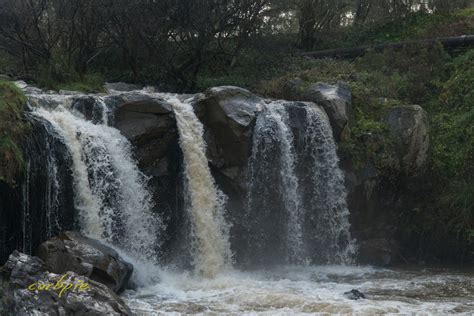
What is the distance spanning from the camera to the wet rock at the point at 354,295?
970cm

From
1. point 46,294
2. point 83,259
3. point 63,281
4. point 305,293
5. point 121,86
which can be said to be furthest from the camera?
point 121,86

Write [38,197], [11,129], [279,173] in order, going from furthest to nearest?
[279,173] → [38,197] → [11,129]

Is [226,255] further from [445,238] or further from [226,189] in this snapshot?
[445,238]

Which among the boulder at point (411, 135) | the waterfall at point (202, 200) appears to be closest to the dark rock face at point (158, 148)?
the waterfall at point (202, 200)

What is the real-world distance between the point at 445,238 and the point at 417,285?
2.58m

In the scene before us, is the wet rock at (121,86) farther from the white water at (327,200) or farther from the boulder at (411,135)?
the boulder at (411,135)

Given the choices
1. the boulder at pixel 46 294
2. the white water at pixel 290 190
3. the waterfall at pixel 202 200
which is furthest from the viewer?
the white water at pixel 290 190

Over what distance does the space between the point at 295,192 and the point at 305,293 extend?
3.37 metres

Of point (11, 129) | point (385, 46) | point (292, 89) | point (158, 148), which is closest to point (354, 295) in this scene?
point (158, 148)

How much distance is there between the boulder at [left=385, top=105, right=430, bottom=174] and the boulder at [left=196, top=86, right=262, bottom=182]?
135 inches

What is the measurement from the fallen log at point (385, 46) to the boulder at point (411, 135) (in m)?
5.00

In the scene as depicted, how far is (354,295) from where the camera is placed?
385 inches

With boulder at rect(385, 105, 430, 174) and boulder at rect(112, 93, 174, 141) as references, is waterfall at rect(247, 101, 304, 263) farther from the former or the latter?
boulder at rect(385, 105, 430, 174)

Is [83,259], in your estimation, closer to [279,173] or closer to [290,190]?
[279,173]
